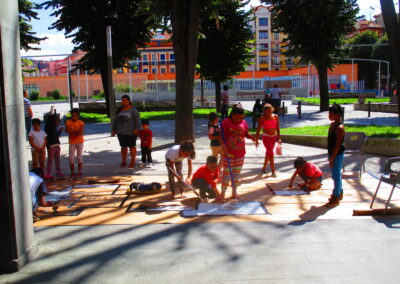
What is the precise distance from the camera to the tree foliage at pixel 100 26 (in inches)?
895

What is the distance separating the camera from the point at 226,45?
2327cm

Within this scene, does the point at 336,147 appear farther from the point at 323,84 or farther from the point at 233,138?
the point at 323,84

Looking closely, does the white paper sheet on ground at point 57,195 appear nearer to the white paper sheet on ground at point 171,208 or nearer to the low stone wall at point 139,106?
the white paper sheet on ground at point 171,208

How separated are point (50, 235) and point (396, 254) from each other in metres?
4.21

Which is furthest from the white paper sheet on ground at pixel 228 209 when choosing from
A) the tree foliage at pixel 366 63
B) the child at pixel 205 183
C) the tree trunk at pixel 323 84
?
the tree foliage at pixel 366 63

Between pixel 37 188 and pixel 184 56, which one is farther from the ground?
pixel 184 56

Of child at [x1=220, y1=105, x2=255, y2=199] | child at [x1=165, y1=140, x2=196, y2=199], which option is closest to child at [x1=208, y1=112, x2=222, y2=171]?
child at [x1=165, y1=140, x2=196, y2=199]

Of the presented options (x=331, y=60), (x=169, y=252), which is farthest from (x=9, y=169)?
(x=331, y=60)

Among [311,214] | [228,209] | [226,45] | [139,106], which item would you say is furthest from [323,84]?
[228,209]

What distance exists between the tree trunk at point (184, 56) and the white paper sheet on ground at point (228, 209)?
17.5 ft

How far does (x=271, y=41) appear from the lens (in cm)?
8700

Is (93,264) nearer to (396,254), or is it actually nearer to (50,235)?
(50,235)

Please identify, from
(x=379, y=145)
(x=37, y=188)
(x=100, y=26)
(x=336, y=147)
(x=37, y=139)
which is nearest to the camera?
(x=37, y=188)

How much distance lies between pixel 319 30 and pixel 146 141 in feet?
55.7
